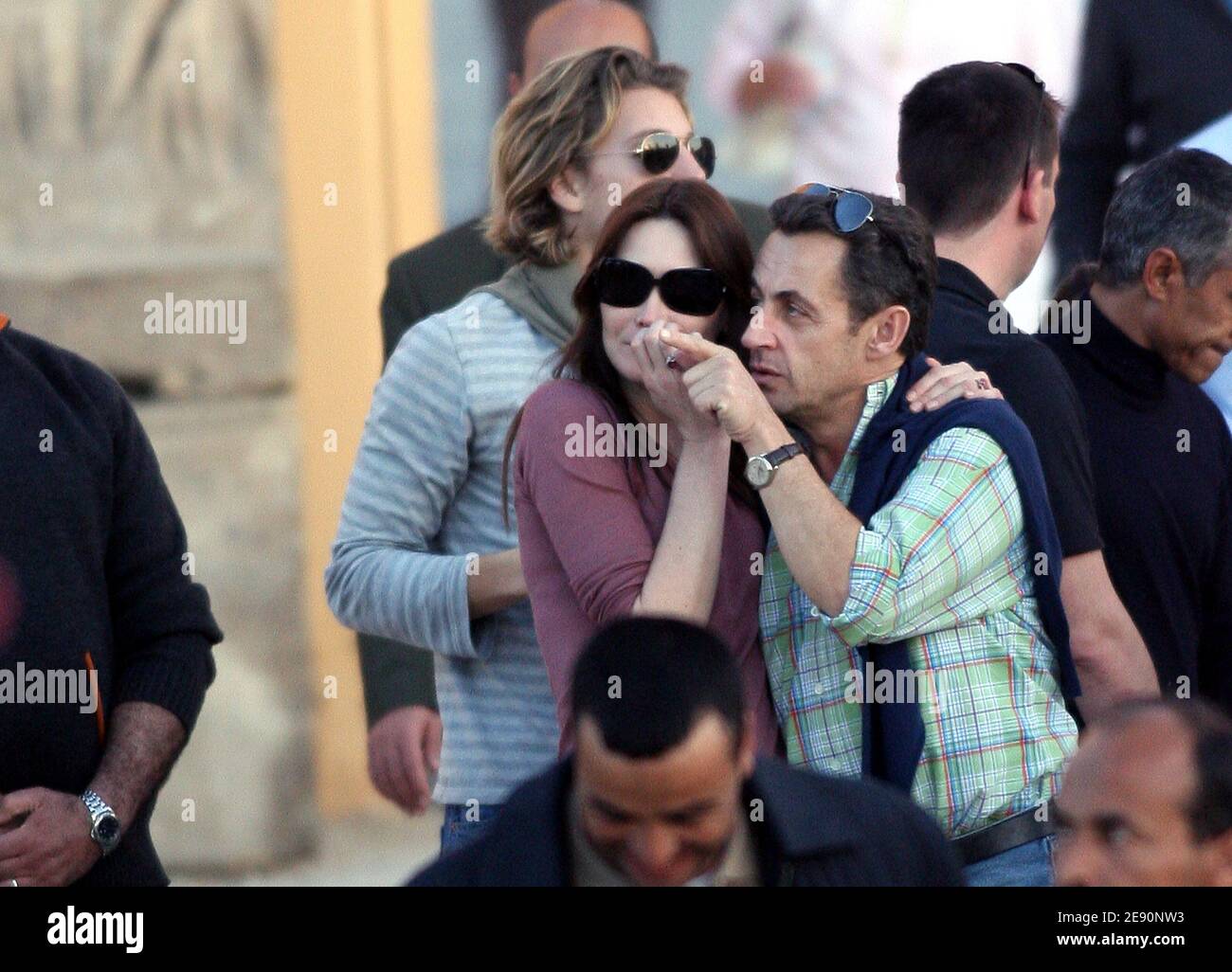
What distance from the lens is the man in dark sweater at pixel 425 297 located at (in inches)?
156

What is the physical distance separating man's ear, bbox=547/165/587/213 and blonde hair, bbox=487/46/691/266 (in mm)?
10

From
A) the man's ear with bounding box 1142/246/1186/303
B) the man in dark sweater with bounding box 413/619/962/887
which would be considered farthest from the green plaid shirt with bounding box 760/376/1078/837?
the man's ear with bounding box 1142/246/1186/303

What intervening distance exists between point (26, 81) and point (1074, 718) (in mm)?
3723

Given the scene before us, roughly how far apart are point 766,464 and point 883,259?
0.42m

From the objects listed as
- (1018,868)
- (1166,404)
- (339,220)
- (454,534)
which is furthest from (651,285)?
(339,220)

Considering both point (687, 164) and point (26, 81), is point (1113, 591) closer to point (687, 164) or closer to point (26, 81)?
point (687, 164)

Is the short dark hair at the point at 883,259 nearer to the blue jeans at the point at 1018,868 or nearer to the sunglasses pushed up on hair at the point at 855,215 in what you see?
the sunglasses pushed up on hair at the point at 855,215

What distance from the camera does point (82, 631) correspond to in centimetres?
358

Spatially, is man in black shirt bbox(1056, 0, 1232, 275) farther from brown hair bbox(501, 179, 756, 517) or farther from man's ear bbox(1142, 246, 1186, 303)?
brown hair bbox(501, 179, 756, 517)

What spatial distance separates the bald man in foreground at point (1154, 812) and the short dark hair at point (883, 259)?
0.75 m

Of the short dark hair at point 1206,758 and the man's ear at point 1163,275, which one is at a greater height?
the man's ear at point 1163,275

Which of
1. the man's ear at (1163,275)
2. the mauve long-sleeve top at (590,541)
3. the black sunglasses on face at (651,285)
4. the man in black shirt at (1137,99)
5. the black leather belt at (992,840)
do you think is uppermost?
the man in black shirt at (1137,99)

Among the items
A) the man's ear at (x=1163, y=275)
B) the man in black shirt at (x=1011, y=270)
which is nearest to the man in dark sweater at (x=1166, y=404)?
the man's ear at (x=1163, y=275)

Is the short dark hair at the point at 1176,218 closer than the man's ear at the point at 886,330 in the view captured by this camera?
No
